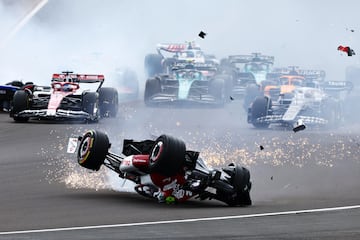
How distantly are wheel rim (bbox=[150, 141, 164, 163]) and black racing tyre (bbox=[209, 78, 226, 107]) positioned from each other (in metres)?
23.2

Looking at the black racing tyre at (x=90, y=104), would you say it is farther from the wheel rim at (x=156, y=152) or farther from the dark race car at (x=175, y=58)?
the wheel rim at (x=156, y=152)

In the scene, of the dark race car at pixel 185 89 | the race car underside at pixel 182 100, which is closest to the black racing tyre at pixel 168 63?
the dark race car at pixel 185 89

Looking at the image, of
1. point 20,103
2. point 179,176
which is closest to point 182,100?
point 20,103

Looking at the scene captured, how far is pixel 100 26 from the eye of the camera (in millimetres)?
59406

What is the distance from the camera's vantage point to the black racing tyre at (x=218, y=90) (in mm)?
37375

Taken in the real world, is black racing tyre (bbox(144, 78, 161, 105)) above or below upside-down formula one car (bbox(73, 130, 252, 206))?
above

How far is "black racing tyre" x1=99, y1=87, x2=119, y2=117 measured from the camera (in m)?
30.5

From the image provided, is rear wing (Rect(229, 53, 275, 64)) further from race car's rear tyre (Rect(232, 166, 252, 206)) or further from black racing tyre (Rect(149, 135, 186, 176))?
black racing tyre (Rect(149, 135, 186, 176))

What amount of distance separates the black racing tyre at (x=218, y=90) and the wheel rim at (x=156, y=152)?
912 inches

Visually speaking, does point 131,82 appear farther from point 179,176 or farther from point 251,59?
point 179,176

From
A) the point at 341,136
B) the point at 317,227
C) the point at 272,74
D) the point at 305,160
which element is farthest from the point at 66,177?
the point at 272,74

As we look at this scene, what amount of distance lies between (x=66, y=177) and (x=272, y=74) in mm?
23592

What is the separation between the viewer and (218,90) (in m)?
37.6

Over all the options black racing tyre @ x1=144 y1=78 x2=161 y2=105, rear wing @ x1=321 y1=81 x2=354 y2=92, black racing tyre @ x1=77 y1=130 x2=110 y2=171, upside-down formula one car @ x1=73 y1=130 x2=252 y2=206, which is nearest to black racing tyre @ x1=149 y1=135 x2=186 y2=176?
upside-down formula one car @ x1=73 y1=130 x2=252 y2=206
